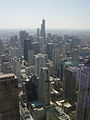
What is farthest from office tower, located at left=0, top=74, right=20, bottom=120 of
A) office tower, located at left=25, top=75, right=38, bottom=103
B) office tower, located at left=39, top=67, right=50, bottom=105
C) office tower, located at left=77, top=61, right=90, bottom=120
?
office tower, located at left=25, top=75, right=38, bottom=103

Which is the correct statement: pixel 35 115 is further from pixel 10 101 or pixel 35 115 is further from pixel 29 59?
pixel 29 59

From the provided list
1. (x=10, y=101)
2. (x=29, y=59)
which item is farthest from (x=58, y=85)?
(x=10, y=101)

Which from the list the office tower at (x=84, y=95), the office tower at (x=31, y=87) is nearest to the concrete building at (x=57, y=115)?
the office tower at (x=84, y=95)

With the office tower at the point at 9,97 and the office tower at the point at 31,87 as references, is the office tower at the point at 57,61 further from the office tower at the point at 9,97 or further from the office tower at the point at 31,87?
the office tower at the point at 9,97

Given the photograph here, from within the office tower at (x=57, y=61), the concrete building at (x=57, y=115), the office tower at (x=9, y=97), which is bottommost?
the concrete building at (x=57, y=115)

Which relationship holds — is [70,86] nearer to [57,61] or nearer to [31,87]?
[31,87]

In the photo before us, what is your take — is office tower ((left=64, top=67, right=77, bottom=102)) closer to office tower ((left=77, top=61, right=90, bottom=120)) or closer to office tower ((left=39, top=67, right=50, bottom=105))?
office tower ((left=39, top=67, right=50, bottom=105))
